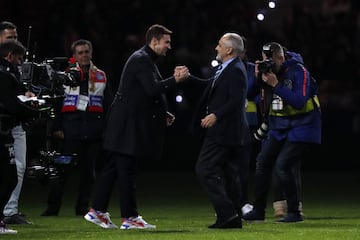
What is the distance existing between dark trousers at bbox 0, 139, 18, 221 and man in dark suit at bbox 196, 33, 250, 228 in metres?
1.90

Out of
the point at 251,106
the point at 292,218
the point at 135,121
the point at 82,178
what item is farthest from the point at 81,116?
the point at 292,218

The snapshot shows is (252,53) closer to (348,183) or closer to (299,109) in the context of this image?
(348,183)

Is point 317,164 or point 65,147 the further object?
point 317,164

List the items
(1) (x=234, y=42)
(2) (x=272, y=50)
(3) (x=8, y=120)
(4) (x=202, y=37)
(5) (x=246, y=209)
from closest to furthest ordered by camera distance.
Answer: (3) (x=8, y=120) < (1) (x=234, y=42) < (2) (x=272, y=50) < (5) (x=246, y=209) < (4) (x=202, y=37)

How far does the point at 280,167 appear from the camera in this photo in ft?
48.3

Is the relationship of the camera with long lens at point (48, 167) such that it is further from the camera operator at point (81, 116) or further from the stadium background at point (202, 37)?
the stadium background at point (202, 37)

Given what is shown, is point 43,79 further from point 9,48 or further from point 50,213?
point 50,213

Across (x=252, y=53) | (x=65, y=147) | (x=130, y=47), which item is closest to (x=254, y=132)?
(x=65, y=147)

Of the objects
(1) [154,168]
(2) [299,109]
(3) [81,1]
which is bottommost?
(1) [154,168]

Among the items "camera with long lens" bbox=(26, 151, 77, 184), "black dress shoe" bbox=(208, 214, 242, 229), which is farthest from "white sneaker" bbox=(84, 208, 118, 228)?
"black dress shoe" bbox=(208, 214, 242, 229)

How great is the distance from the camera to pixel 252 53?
29.0m

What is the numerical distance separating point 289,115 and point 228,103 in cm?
167

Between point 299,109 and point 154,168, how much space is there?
12348 millimetres

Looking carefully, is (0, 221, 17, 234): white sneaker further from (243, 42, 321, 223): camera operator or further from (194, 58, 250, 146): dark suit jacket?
(243, 42, 321, 223): camera operator
